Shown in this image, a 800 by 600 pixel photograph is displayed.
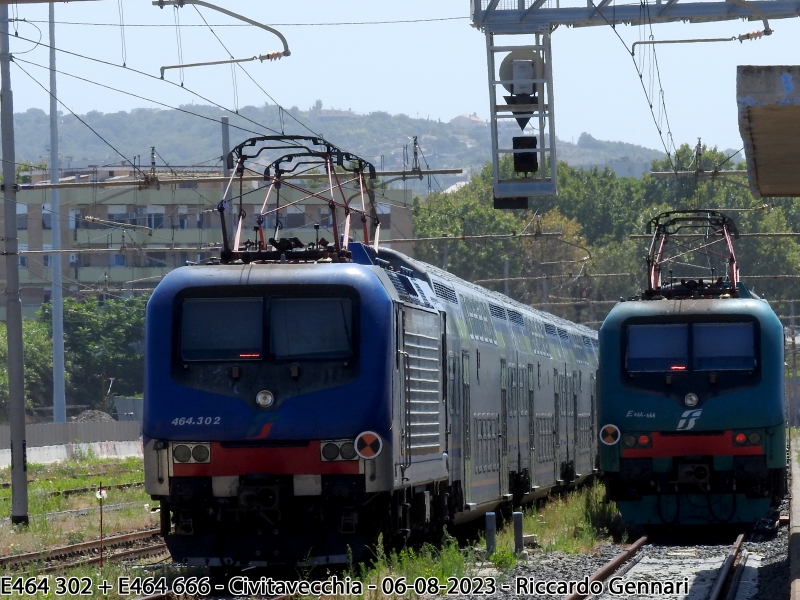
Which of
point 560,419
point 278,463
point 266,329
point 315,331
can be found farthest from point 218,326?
point 560,419

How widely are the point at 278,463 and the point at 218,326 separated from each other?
1306 mm

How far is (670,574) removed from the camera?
1373cm

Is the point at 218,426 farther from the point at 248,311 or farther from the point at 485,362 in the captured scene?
the point at 485,362

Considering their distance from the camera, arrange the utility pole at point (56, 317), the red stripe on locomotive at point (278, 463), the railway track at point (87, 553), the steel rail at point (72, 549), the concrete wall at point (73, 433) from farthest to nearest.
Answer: the utility pole at point (56, 317) < the concrete wall at point (73, 433) < the steel rail at point (72, 549) < the railway track at point (87, 553) < the red stripe on locomotive at point (278, 463)

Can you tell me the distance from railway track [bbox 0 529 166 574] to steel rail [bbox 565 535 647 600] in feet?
16.7

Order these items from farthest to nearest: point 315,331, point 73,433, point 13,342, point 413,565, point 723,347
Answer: point 73,433, point 13,342, point 723,347, point 413,565, point 315,331

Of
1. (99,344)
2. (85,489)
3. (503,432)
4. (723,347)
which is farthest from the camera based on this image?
(99,344)

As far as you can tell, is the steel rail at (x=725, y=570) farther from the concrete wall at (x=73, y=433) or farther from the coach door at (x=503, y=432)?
the concrete wall at (x=73, y=433)

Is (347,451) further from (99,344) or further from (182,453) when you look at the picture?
(99,344)

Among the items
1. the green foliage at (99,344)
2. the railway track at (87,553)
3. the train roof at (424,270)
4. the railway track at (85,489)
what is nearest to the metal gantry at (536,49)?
the train roof at (424,270)

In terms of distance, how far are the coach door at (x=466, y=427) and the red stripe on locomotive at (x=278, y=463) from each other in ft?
13.0

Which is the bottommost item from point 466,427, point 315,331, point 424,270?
point 466,427

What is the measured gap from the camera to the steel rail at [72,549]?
49.7 feet

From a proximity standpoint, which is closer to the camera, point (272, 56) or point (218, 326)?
point (218, 326)
